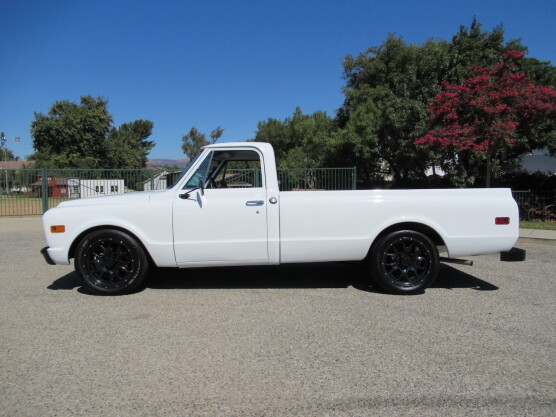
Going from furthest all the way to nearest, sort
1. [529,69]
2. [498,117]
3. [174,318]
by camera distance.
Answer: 1. [529,69]
2. [498,117]
3. [174,318]

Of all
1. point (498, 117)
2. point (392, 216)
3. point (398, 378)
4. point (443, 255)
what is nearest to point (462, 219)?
point (443, 255)

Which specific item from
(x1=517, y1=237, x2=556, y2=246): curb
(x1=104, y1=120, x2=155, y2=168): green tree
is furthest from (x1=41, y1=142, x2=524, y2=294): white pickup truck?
(x1=104, y1=120, x2=155, y2=168): green tree

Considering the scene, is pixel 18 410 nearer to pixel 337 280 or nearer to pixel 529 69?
pixel 337 280

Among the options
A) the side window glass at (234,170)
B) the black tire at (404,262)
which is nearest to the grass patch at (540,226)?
the black tire at (404,262)

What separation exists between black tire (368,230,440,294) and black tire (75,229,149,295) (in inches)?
→ 114

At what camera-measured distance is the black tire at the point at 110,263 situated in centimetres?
491

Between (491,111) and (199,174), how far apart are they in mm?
11095

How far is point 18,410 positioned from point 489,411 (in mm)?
3009

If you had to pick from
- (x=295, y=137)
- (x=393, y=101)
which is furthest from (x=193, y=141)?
(x=393, y=101)

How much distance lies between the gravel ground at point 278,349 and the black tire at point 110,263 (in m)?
0.17

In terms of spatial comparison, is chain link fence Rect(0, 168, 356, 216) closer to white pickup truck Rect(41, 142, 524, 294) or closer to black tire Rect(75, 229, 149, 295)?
white pickup truck Rect(41, 142, 524, 294)

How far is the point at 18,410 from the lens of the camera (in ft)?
8.50

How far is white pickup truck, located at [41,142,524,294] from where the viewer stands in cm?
491

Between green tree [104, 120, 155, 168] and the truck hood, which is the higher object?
green tree [104, 120, 155, 168]
